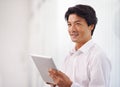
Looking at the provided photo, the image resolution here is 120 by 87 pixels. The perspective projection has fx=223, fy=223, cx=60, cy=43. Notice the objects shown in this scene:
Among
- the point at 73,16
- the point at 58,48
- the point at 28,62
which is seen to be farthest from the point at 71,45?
the point at 73,16

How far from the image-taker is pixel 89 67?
1.29 metres

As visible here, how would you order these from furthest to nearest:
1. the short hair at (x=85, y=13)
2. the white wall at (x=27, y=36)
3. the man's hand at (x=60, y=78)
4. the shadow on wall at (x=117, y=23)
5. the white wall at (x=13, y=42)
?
the white wall at (x=13, y=42) < the white wall at (x=27, y=36) < the shadow on wall at (x=117, y=23) < the short hair at (x=85, y=13) < the man's hand at (x=60, y=78)

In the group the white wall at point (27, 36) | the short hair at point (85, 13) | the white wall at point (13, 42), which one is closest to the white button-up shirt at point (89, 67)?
the short hair at point (85, 13)

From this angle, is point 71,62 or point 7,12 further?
point 7,12

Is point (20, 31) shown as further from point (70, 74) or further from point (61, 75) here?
point (61, 75)

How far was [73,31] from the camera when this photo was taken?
140 cm

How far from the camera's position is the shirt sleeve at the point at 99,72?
4.03ft

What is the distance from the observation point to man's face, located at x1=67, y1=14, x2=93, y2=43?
4.54 feet

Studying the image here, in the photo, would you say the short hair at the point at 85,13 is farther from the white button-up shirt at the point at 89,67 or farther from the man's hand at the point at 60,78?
the man's hand at the point at 60,78

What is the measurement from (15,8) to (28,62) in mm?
574

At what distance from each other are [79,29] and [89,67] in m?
0.25

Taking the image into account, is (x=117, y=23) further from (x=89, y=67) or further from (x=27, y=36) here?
(x=27, y=36)

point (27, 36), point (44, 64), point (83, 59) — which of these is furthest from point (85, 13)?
point (27, 36)

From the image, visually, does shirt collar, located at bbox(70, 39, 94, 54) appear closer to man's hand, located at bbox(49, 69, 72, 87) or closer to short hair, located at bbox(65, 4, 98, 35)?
short hair, located at bbox(65, 4, 98, 35)
